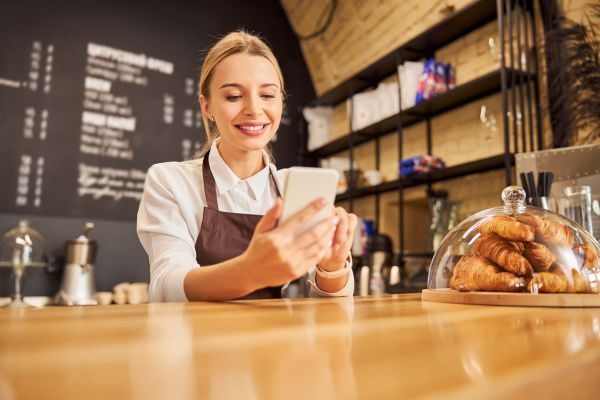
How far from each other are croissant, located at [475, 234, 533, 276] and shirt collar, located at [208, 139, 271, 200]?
0.76 meters

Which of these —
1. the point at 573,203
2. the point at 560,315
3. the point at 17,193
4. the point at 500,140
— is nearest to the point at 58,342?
the point at 560,315

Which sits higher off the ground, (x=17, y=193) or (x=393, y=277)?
(x=17, y=193)

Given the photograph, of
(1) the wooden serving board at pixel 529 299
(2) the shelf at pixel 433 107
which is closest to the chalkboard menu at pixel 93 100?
(2) the shelf at pixel 433 107

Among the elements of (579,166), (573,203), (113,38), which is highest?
(113,38)

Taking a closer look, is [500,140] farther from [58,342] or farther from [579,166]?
[58,342]

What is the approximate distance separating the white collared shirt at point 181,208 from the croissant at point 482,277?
1.03ft

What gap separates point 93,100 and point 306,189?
370 cm

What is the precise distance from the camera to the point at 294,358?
355mm

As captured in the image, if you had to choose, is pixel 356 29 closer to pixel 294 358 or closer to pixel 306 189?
pixel 306 189

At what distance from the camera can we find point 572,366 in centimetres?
34

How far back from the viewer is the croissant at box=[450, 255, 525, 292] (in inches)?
36.3

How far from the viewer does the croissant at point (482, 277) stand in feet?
3.02

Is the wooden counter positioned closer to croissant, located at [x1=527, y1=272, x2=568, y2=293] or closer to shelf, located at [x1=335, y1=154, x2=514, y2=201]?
croissant, located at [x1=527, y1=272, x2=568, y2=293]

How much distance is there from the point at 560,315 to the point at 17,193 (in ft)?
12.3
